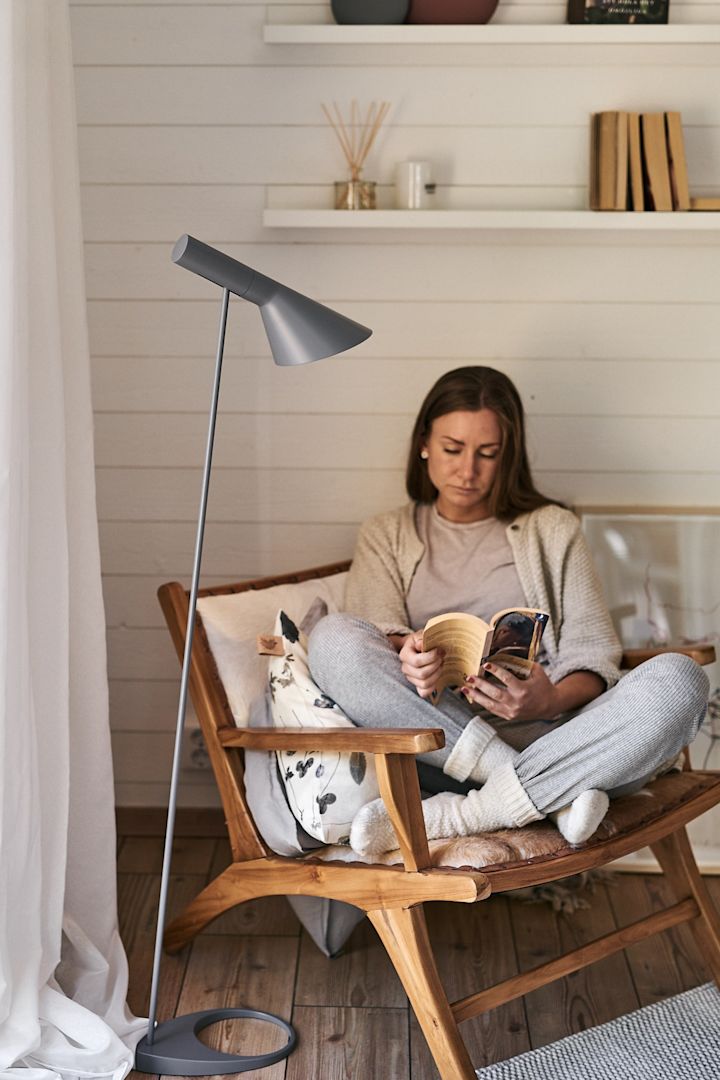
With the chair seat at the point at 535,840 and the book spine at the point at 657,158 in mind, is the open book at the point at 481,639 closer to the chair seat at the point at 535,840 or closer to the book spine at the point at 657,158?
the chair seat at the point at 535,840

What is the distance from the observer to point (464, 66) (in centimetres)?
255

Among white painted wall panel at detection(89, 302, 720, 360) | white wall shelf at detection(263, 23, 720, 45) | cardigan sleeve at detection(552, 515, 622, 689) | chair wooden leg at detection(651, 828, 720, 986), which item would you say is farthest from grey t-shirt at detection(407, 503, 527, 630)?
white wall shelf at detection(263, 23, 720, 45)

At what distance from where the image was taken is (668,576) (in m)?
2.71

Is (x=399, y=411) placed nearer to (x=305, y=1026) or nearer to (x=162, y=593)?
(x=162, y=593)

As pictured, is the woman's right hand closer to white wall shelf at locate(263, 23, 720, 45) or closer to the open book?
the open book

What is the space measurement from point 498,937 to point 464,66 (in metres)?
1.89

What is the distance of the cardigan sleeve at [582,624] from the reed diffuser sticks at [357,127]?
95cm

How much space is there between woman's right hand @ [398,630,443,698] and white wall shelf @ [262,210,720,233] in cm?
97

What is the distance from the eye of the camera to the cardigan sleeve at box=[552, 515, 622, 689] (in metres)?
2.28

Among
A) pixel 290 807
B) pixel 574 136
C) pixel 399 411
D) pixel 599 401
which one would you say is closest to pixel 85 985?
pixel 290 807

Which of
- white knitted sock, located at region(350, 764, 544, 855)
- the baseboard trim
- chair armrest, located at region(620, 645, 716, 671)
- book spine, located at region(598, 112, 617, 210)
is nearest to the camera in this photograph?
white knitted sock, located at region(350, 764, 544, 855)

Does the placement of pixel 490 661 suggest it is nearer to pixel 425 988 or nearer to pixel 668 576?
pixel 425 988

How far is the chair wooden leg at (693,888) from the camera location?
7.06 ft

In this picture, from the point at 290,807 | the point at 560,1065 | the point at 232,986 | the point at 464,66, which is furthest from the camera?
the point at 464,66
